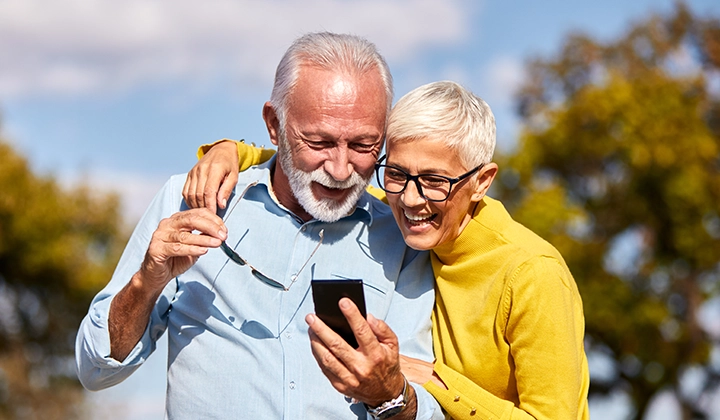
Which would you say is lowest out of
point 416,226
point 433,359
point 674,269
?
point 674,269

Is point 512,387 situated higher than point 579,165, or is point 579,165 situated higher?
point 512,387

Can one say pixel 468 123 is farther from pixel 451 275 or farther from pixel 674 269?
pixel 674 269

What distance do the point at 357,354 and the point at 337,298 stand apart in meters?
0.19

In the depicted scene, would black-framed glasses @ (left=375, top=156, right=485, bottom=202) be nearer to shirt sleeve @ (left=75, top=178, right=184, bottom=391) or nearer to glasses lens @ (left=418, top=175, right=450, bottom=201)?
glasses lens @ (left=418, top=175, right=450, bottom=201)

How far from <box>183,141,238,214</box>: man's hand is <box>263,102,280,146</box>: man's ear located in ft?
0.77

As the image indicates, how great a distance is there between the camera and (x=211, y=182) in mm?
3473

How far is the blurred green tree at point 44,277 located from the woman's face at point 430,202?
51.2 feet

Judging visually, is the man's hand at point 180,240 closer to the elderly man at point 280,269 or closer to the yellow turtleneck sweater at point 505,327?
the elderly man at point 280,269

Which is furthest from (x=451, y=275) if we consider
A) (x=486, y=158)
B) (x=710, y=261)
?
(x=710, y=261)

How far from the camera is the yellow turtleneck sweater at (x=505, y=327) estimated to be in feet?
9.91

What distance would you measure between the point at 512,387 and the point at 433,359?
36 centimetres

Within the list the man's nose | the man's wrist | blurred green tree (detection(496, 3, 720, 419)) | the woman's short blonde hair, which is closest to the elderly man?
the man's nose

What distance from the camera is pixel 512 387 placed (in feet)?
10.6

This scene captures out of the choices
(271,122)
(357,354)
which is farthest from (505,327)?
(271,122)
